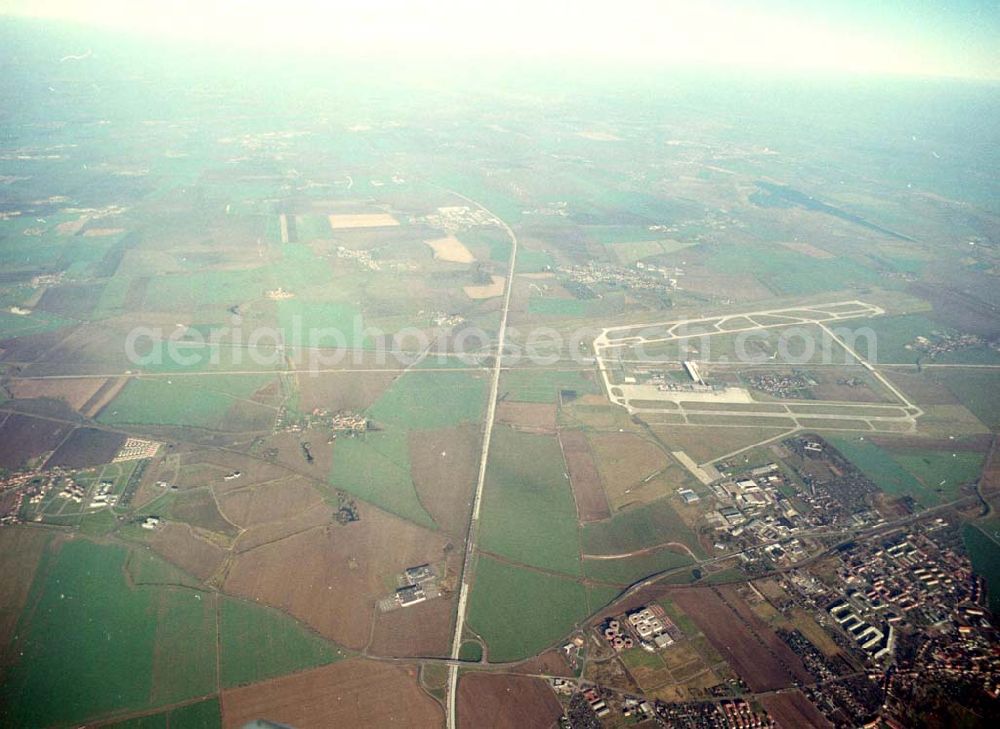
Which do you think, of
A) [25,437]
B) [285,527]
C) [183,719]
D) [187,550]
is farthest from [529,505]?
[25,437]

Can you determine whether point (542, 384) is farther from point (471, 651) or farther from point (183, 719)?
point (183, 719)

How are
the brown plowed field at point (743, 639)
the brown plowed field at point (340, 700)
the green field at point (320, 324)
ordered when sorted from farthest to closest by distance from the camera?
the green field at point (320, 324) → the brown plowed field at point (743, 639) → the brown plowed field at point (340, 700)

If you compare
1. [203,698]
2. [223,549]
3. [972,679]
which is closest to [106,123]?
[223,549]

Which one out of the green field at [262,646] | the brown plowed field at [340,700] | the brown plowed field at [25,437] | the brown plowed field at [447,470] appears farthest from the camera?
the brown plowed field at [25,437]

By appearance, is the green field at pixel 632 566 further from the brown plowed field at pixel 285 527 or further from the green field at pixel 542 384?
the green field at pixel 542 384

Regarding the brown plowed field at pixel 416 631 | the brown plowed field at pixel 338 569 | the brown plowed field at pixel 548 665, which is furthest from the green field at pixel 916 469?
the brown plowed field at pixel 416 631

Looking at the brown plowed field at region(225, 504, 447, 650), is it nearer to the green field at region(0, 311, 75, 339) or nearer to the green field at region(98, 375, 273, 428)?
the green field at region(98, 375, 273, 428)

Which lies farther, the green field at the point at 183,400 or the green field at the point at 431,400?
the green field at the point at 431,400
